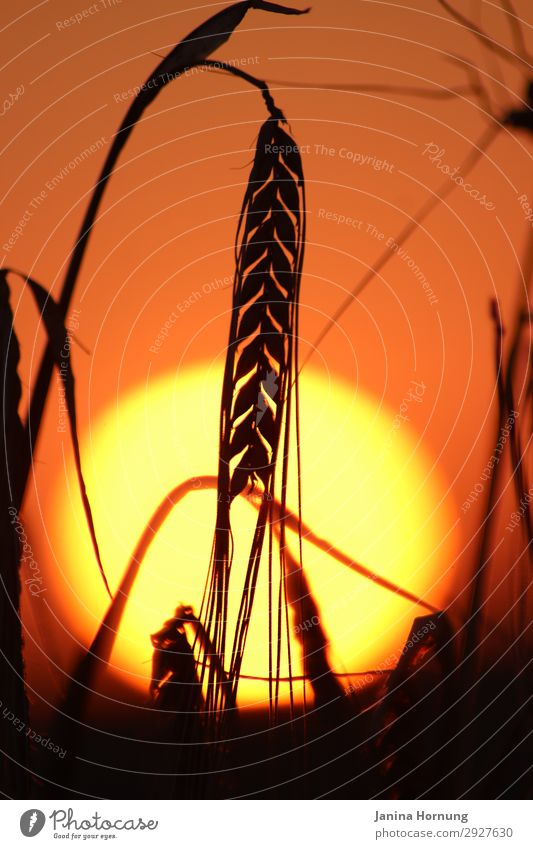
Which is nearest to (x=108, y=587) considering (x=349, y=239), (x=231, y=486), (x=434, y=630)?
(x=231, y=486)

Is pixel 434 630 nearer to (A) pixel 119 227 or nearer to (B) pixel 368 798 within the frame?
(B) pixel 368 798

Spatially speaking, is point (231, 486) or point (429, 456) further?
point (429, 456)

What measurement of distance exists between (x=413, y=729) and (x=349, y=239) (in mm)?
746

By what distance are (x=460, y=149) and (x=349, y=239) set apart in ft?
0.74

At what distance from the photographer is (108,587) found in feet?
4.50

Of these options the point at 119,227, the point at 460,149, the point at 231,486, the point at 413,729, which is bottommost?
the point at 413,729

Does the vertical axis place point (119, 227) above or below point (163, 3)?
below

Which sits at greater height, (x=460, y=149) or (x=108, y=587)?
(x=460, y=149)

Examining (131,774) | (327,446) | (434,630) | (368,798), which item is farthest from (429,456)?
(131,774)

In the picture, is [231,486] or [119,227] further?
[119,227]

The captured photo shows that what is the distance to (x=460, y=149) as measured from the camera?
1.45 metres
